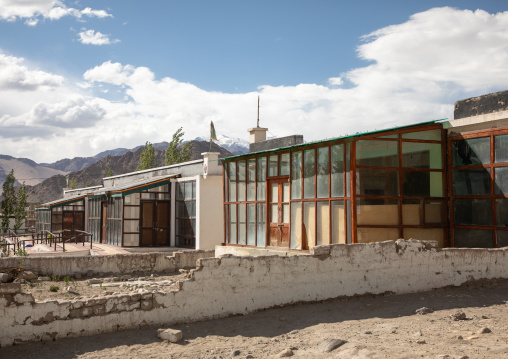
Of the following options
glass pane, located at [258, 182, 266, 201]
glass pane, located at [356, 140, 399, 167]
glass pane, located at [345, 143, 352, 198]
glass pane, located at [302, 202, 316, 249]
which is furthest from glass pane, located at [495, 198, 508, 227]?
glass pane, located at [258, 182, 266, 201]

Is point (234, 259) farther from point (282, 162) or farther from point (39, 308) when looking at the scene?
point (282, 162)

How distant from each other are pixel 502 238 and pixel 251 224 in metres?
7.27

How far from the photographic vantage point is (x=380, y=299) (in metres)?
9.91

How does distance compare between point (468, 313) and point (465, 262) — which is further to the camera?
point (465, 262)

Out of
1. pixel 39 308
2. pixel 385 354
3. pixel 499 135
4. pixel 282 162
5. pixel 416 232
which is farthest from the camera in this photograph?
pixel 282 162

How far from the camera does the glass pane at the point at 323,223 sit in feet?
43.2

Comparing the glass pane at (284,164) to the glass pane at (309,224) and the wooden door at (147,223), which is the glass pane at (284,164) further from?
the wooden door at (147,223)

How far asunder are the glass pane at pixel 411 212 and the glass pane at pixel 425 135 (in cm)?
159

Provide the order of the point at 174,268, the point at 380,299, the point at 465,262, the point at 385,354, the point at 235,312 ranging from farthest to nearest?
1. the point at 174,268
2. the point at 465,262
3. the point at 380,299
4. the point at 235,312
5. the point at 385,354

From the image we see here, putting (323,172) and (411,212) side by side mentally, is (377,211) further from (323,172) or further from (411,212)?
(323,172)

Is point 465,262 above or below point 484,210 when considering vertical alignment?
below

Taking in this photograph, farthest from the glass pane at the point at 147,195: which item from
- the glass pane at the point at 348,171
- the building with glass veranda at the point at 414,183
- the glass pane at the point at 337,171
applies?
the glass pane at the point at 348,171

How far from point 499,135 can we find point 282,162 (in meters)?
5.74

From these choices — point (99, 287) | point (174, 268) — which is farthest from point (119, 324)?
point (174, 268)
